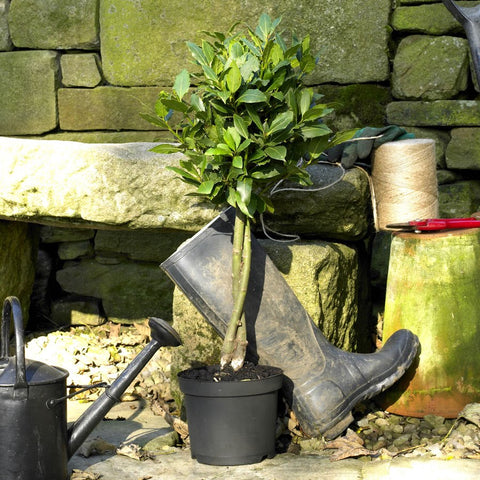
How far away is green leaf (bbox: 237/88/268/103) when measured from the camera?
2.47 m

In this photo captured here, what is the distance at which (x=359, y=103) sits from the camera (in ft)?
12.8

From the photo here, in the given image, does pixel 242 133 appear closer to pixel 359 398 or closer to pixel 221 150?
pixel 221 150

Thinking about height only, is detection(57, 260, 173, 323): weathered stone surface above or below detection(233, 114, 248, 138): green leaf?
below

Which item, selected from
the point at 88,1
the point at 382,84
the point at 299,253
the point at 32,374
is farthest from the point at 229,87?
the point at 88,1

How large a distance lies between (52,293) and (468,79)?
8.38 feet

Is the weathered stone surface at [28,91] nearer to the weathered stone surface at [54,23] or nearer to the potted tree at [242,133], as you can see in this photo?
the weathered stone surface at [54,23]

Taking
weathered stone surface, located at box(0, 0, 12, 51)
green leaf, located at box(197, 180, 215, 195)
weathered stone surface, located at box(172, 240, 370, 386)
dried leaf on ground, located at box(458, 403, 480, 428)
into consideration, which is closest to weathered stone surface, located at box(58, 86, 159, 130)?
weathered stone surface, located at box(0, 0, 12, 51)

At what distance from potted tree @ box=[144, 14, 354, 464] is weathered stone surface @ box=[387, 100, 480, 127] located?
1.18 m

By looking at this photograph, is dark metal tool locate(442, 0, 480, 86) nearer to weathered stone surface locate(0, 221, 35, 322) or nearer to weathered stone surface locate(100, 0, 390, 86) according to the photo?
weathered stone surface locate(100, 0, 390, 86)

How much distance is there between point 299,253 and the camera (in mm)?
3043

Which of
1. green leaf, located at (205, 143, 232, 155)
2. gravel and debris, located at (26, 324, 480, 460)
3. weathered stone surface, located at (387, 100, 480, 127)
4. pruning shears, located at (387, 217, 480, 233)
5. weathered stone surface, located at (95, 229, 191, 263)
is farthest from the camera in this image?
weathered stone surface, located at (95, 229, 191, 263)

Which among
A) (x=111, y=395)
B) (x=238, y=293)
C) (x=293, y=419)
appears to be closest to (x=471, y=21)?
(x=238, y=293)

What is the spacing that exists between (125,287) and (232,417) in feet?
6.43

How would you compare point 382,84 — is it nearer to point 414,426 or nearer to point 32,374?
point 414,426
